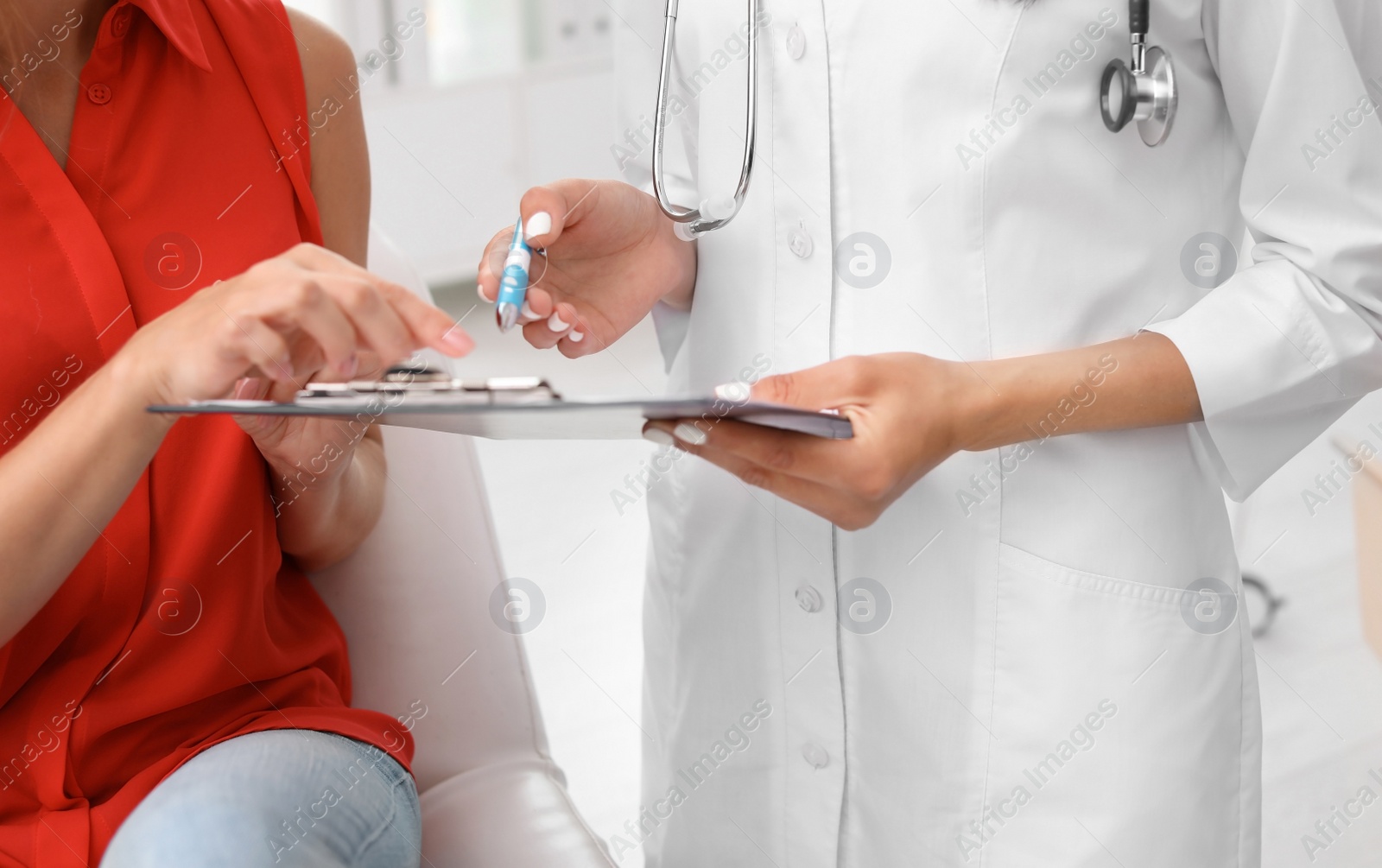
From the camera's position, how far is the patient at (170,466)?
817 mm

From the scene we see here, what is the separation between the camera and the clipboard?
2.05 ft

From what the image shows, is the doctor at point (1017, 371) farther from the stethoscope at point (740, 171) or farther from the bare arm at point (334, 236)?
the bare arm at point (334, 236)

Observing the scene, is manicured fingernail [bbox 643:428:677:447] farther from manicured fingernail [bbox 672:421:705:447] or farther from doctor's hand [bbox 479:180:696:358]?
doctor's hand [bbox 479:180:696:358]

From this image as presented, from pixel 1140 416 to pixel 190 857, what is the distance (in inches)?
29.8

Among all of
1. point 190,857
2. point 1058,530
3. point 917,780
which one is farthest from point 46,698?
point 1058,530

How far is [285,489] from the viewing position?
42.5 inches

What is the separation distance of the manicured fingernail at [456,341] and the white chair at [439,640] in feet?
1.73

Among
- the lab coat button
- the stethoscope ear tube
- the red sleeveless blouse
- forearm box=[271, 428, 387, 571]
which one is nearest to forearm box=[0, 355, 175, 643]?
the red sleeveless blouse

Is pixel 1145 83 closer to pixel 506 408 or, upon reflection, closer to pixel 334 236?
pixel 506 408

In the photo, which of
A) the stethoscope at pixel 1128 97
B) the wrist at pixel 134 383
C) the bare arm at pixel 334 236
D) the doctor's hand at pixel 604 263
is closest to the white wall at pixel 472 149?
the bare arm at pixel 334 236

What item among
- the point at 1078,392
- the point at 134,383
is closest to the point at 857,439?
the point at 1078,392

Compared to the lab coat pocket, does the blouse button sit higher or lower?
higher

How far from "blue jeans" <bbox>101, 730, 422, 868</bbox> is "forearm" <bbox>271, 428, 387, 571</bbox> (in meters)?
A: 0.21

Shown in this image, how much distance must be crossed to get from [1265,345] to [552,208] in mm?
560
